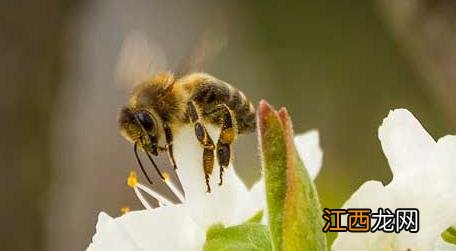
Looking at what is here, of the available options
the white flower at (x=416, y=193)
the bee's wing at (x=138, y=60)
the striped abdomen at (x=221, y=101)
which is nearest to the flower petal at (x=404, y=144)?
the white flower at (x=416, y=193)

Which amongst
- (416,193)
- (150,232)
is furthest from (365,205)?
(150,232)

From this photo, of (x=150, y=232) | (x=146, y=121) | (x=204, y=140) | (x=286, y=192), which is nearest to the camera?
(x=286, y=192)

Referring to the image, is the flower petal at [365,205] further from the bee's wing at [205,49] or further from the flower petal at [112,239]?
the bee's wing at [205,49]

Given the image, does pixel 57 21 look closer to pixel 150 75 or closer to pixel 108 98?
pixel 108 98

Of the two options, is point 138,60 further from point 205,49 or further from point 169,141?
point 169,141

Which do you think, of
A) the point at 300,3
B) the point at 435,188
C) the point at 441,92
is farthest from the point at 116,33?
the point at 435,188

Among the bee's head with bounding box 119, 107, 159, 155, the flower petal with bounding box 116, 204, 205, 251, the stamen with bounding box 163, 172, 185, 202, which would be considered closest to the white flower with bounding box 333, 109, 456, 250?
the flower petal with bounding box 116, 204, 205, 251

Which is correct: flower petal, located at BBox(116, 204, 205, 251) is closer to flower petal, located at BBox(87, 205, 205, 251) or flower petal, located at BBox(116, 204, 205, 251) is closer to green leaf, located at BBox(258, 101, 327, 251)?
flower petal, located at BBox(87, 205, 205, 251)
